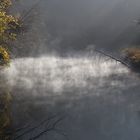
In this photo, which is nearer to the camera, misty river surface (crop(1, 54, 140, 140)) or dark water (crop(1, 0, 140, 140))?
misty river surface (crop(1, 54, 140, 140))

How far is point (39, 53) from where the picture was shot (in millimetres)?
47625

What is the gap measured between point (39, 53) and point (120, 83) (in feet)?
74.1

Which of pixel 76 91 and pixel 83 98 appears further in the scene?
pixel 76 91

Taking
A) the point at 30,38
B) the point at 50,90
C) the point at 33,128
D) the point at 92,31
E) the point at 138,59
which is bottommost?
the point at 33,128

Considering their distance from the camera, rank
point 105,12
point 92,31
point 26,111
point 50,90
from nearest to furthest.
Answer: point 26,111, point 50,90, point 92,31, point 105,12

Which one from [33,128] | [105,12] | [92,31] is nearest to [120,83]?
[33,128]

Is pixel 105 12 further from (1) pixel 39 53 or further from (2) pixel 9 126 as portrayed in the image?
(2) pixel 9 126

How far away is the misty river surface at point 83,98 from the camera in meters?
17.6

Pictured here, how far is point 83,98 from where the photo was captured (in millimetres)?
22219

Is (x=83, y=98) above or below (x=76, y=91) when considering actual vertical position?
below

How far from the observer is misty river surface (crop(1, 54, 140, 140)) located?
695 inches

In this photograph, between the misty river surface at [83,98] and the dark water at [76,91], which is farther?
the dark water at [76,91]

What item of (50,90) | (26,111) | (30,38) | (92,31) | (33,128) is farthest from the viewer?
(92,31)

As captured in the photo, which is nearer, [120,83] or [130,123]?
[130,123]
